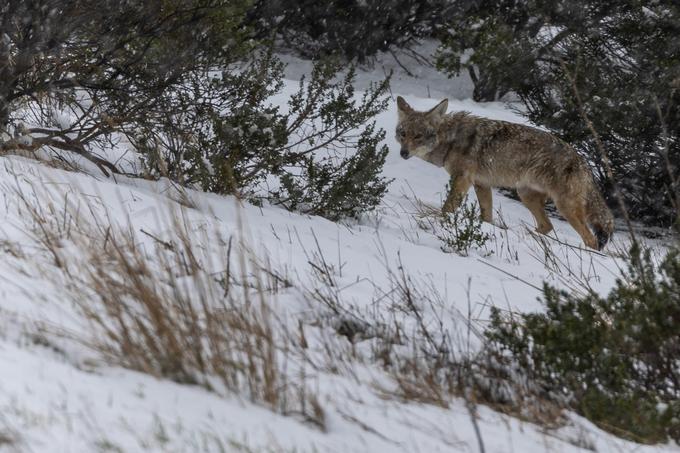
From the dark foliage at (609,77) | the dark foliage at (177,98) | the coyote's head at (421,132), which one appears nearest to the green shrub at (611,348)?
the dark foliage at (177,98)

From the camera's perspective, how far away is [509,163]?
8656 millimetres

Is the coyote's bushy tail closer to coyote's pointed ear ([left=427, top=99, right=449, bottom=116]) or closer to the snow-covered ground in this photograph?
coyote's pointed ear ([left=427, top=99, right=449, bottom=116])

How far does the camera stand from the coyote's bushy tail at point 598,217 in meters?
8.09

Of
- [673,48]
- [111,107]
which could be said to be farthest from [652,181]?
[111,107]

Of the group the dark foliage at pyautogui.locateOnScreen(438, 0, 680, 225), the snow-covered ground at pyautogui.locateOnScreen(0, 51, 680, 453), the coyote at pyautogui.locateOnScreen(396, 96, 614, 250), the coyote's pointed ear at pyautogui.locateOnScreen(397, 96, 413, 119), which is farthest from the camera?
the dark foliage at pyautogui.locateOnScreen(438, 0, 680, 225)

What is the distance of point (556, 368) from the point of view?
3.37 m

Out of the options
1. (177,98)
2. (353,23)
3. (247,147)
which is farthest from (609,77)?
(177,98)

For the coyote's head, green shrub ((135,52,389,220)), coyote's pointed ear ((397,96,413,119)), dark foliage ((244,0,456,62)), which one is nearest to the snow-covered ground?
green shrub ((135,52,389,220))

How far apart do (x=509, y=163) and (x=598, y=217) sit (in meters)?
1.04

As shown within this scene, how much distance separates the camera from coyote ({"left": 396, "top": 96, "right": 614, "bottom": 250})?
323 inches

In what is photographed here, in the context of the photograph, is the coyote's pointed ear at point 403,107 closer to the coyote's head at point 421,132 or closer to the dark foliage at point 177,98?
the coyote's head at point 421,132

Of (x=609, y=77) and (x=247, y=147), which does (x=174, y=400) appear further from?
(x=609, y=77)

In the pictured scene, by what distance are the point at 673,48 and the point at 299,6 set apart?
6.24 metres

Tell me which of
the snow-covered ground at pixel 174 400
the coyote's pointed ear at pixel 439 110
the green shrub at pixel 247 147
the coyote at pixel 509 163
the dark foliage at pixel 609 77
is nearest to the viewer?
the snow-covered ground at pixel 174 400
